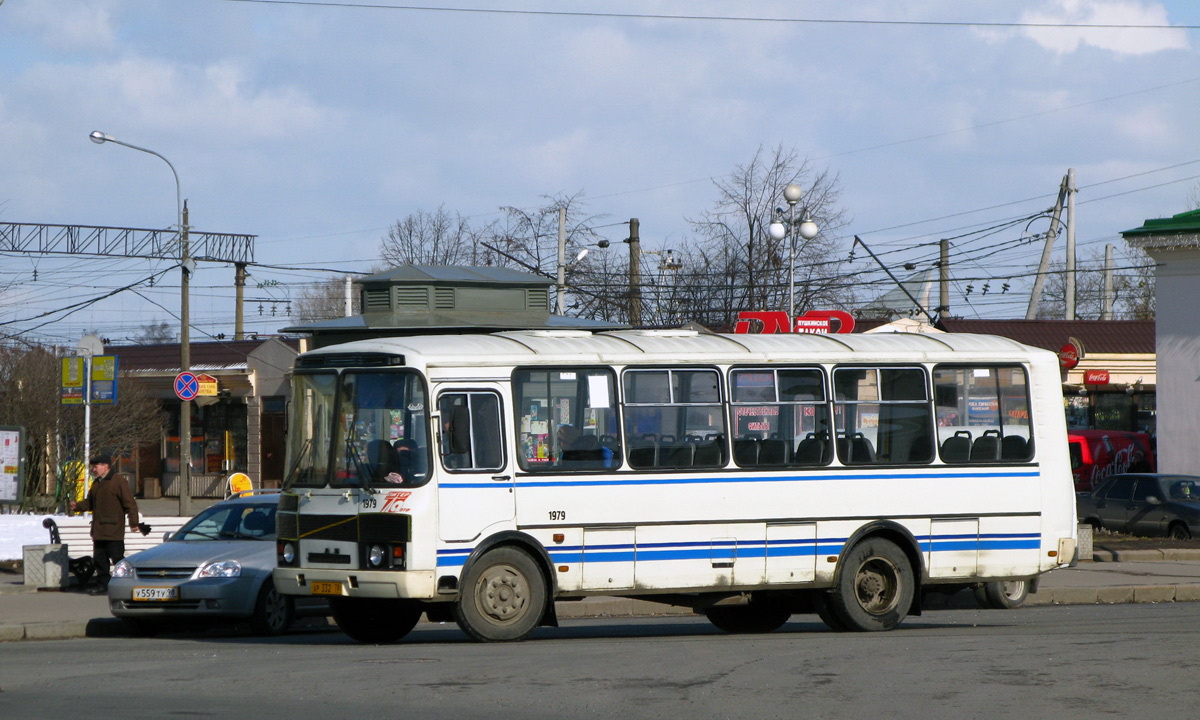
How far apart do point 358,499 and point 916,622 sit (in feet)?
21.7

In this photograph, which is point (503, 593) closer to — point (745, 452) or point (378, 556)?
point (378, 556)

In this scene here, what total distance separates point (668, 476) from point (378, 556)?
8.57 ft

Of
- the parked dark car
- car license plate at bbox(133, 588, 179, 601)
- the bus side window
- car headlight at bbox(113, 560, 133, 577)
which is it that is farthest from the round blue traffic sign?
the bus side window

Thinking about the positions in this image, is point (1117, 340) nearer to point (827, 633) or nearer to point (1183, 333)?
point (1183, 333)

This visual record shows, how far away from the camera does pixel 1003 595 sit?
17250 mm

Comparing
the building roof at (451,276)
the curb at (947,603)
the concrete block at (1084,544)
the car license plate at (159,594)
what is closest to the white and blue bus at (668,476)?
the car license plate at (159,594)

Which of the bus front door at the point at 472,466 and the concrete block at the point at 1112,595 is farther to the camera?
the concrete block at the point at 1112,595

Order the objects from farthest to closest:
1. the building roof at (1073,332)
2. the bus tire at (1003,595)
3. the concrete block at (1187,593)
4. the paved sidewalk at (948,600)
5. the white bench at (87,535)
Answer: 1. the building roof at (1073,332)
2. the white bench at (87,535)
3. the concrete block at (1187,593)
4. the bus tire at (1003,595)
5. the paved sidewalk at (948,600)

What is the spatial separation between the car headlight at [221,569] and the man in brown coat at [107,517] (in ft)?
11.0

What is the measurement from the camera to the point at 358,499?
38.3 feet

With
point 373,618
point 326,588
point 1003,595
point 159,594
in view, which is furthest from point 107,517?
point 1003,595

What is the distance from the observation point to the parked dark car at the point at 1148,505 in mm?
26812

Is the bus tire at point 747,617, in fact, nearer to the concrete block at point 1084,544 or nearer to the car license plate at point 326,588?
the car license plate at point 326,588

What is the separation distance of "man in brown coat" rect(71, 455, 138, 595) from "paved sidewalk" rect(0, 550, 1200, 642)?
41 cm
